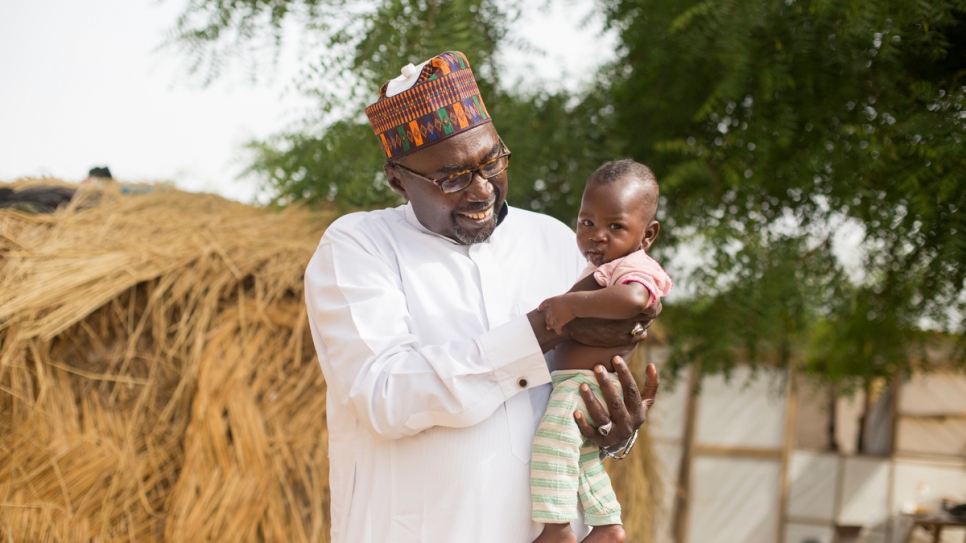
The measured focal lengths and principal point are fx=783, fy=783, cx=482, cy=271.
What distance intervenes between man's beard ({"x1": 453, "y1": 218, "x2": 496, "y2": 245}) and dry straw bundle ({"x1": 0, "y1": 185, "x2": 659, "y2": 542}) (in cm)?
181

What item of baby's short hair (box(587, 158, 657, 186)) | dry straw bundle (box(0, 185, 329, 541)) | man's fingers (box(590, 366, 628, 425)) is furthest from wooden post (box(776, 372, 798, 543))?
man's fingers (box(590, 366, 628, 425))

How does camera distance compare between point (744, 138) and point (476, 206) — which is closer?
point (476, 206)

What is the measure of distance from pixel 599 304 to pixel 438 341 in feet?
1.45

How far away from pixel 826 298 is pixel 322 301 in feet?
9.81

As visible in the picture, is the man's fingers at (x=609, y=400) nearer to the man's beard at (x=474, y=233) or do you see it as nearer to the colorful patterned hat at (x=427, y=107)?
the man's beard at (x=474, y=233)

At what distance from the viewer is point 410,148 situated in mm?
2062

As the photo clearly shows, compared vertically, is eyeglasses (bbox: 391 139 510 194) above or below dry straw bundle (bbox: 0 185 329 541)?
above

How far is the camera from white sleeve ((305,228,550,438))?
1.75m

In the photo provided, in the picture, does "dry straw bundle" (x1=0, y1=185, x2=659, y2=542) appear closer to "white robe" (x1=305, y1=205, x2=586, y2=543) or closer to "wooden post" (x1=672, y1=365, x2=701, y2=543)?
"white robe" (x1=305, y1=205, x2=586, y2=543)

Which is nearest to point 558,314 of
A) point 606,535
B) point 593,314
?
point 593,314

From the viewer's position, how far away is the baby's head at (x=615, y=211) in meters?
1.99

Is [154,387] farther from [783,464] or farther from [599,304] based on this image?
[783,464]

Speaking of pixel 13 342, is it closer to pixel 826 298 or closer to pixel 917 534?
pixel 826 298

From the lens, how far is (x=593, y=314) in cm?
178
